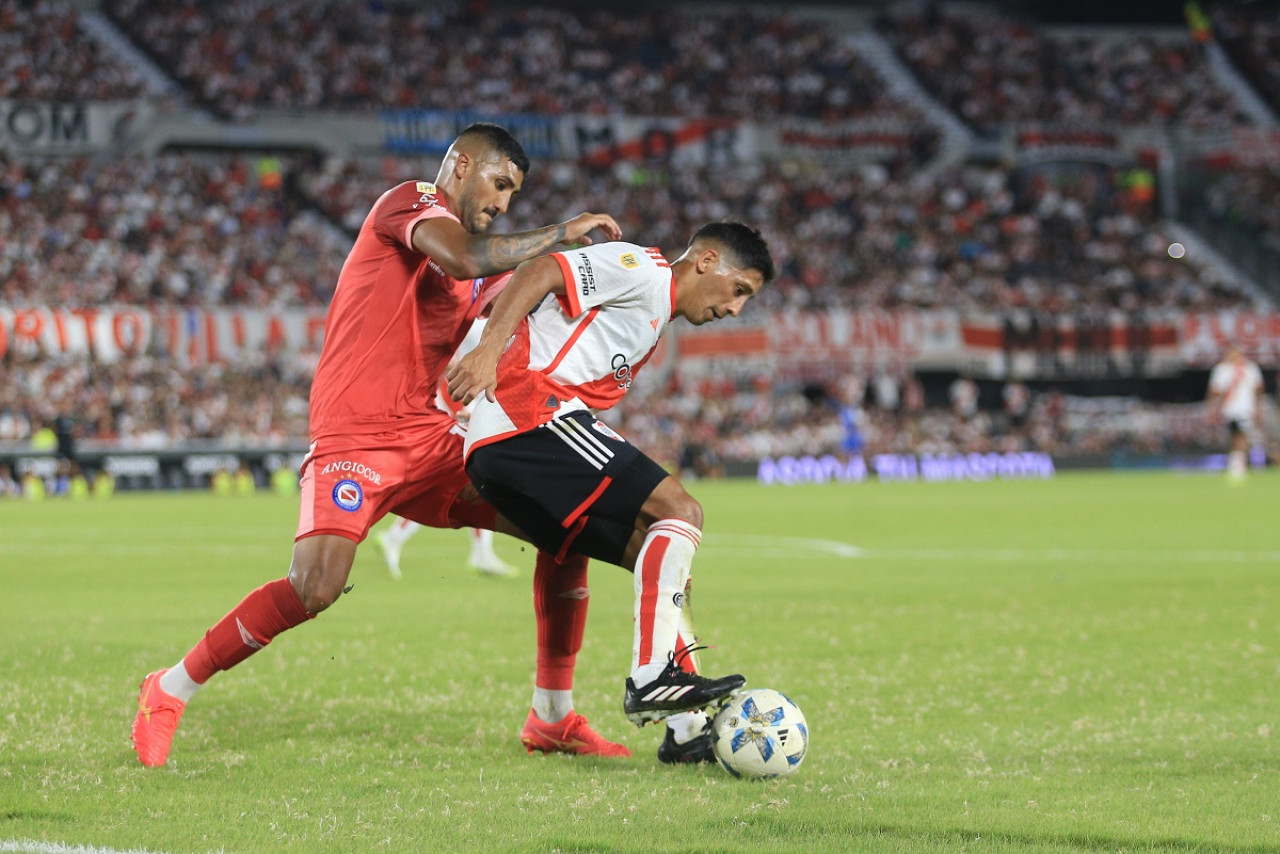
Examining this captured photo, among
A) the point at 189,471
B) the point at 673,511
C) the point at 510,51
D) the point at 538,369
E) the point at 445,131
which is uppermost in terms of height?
the point at 510,51

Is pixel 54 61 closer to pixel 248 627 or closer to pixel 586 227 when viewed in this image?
pixel 248 627

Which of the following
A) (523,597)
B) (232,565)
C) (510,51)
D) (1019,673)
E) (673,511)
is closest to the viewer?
(673,511)

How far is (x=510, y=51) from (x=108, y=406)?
23119 mm

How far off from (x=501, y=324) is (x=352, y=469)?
938mm

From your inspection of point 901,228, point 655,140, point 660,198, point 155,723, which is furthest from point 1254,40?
point 155,723

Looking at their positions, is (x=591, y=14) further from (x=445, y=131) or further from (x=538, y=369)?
(x=538, y=369)

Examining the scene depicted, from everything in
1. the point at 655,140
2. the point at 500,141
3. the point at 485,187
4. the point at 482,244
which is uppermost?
the point at 655,140

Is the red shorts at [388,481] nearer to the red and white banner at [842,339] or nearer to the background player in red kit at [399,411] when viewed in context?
the background player in red kit at [399,411]

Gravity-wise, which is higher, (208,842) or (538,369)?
(538,369)

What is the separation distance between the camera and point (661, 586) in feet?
16.5

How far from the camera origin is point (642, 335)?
535cm

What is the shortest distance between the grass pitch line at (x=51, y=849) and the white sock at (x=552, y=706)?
6.08ft

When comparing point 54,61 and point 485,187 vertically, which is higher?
point 54,61

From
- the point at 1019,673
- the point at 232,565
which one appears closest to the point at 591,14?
the point at 232,565
